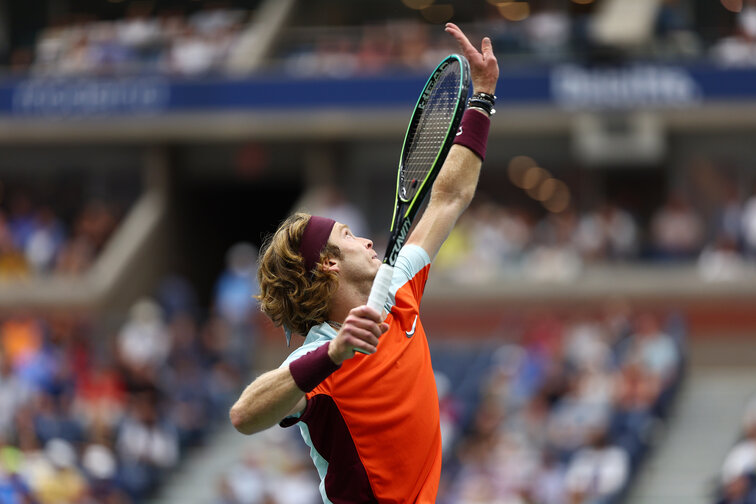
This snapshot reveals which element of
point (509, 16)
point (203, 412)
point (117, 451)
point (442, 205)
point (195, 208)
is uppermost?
point (442, 205)

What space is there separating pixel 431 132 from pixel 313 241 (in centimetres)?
66

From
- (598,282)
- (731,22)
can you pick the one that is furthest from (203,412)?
(731,22)

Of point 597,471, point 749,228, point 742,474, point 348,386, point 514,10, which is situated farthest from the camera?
point 514,10

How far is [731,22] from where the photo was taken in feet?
53.4

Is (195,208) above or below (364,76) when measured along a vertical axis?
below

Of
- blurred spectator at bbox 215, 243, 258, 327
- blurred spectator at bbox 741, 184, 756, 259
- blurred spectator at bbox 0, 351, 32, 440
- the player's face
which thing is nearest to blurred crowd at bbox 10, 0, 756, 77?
blurred spectator at bbox 741, 184, 756, 259

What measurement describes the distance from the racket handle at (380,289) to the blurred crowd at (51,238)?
1511 centimetres

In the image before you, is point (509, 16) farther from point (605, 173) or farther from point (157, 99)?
point (157, 99)

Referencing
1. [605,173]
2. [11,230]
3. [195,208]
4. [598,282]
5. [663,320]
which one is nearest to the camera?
[663,320]

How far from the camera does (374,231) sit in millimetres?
17906

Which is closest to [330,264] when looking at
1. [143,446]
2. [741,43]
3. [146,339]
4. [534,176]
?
[143,446]

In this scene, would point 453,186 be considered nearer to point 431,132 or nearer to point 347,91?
point 431,132

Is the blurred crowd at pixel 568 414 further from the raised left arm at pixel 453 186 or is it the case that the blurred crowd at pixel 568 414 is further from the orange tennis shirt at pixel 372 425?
the orange tennis shirt at pixel 372 425

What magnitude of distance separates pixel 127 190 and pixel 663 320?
906 cm
